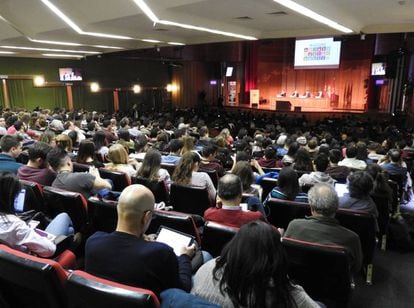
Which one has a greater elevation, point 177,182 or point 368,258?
point 177,182

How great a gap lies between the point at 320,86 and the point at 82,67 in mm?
12518

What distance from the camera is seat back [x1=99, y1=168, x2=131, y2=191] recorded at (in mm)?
3691

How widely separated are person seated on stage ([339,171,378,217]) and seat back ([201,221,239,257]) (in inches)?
59.7

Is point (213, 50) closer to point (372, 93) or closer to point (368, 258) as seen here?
point (372, 93)

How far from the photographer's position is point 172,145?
5.41m

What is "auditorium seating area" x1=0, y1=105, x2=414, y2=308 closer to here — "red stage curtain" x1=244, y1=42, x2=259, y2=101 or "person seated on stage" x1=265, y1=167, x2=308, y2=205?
"person seated on stage" x1=265, y1=167, x2=308, y2=205

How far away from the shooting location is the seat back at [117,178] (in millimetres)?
3691

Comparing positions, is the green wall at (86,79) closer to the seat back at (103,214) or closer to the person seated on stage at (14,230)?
the seat back at (103,214)

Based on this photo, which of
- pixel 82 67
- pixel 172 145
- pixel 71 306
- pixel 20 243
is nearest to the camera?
pixel 71 306

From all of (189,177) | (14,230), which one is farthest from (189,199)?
(14,230)

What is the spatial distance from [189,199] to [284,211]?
99 centimetres

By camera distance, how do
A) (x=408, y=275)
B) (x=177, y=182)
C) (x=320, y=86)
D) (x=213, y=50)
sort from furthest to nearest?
(x=320, y=86), (x=213, y=50), (x=177, y=182), (x=408, y=275)

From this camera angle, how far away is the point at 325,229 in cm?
234

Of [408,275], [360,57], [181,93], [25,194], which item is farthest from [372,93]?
[25,194]
